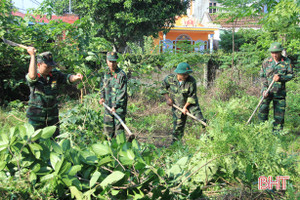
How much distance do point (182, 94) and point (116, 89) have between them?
1.28 meters

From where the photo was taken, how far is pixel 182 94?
5043 mm

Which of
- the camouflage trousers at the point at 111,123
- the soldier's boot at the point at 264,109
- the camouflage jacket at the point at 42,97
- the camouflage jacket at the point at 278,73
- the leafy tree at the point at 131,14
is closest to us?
the camouflage jacket at the point at 42,97

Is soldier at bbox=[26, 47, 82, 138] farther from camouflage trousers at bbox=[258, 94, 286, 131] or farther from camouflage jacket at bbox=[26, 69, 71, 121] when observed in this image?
camouflage trousers at bbox=[258, 94, 286, 131]

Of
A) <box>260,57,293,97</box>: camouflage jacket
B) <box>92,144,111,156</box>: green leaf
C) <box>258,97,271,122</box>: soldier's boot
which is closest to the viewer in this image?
<box>92,144,111,156</box>: green leaf

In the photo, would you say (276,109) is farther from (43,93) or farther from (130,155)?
(130,155)

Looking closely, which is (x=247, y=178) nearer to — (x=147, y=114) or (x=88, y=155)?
(x=88, y=155)

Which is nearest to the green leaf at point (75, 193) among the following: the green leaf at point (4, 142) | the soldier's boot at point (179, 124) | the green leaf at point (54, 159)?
the green leaf at point (54, 159)

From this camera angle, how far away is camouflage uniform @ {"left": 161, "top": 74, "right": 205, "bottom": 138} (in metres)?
4.98

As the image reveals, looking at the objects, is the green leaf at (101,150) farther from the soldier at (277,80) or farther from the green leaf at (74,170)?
the soldier at (277,80)

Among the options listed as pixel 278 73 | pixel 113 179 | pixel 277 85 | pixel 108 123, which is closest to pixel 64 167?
pixel 113 179

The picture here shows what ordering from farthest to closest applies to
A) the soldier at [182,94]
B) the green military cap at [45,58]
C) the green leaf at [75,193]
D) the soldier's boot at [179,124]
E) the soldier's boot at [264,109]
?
the soldier's boot at [264,109], the soldier's boot at [179,124], the soldier at [182,94], the green military cap at [45,58], the green leaf at [75,193]

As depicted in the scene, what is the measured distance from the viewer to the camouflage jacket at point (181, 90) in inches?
196

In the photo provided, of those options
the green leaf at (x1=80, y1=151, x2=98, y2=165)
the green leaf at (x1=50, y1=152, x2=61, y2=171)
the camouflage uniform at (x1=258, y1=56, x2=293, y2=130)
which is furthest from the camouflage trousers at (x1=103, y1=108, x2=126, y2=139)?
the camouflage uniform at (x1=258, y1=56, x2=293, y2=130)

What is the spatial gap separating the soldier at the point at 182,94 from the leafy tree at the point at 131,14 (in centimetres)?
901
